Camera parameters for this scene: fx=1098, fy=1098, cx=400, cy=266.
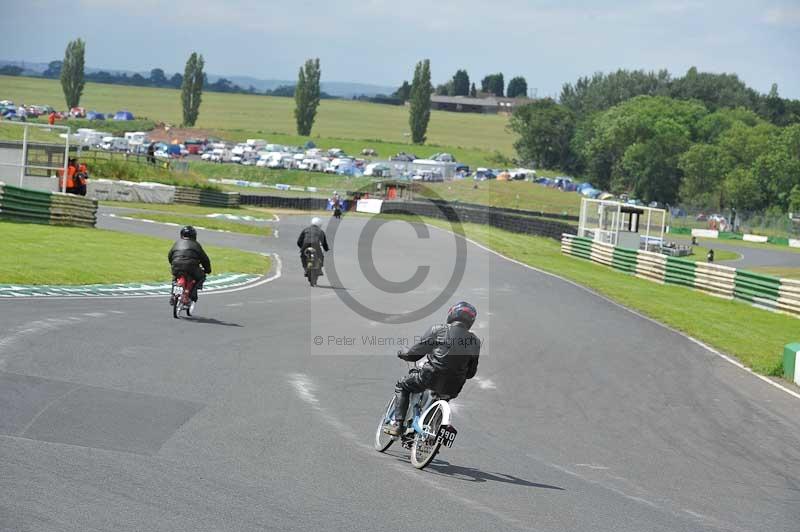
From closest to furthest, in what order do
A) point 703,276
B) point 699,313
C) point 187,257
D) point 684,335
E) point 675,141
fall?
1. point 187,257
2. point 684,335
3. point 699,313
4. point 703,276
5. point 675,141

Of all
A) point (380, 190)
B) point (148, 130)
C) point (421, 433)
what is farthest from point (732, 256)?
point (148, 130)

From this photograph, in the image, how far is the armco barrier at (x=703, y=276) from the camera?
3269cm

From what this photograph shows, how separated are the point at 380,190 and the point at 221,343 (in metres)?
73.3

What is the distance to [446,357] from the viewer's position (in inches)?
397

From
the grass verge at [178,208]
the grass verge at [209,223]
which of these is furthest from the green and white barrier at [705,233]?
the grass verge at [209,223]

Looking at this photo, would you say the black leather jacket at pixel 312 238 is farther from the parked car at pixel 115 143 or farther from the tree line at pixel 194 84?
the tree line at pixel 194 84

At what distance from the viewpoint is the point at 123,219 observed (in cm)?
4566

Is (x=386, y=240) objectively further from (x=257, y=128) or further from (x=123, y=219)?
(x=257, y=128)

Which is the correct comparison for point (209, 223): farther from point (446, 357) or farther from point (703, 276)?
point (446, 357)

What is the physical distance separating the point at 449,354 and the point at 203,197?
2139 inches

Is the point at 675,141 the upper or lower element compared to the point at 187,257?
upper

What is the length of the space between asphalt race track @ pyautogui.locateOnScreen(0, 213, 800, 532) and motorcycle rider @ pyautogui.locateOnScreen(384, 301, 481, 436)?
731mm

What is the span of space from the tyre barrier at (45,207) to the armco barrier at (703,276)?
2106cm

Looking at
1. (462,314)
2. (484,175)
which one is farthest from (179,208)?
(484,175)
